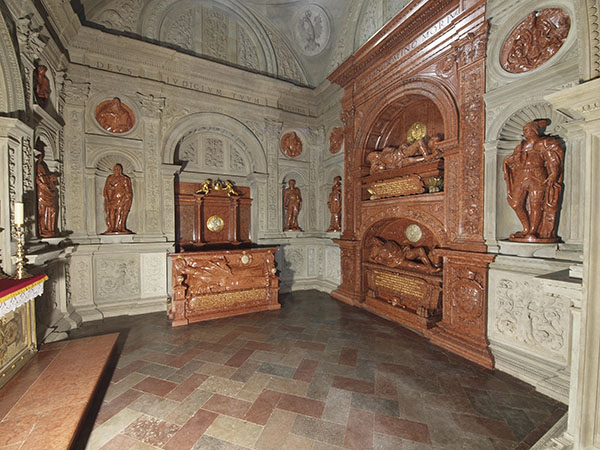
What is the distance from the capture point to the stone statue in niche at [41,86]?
365 centimetres

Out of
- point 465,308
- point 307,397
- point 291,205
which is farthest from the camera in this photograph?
point 291,205

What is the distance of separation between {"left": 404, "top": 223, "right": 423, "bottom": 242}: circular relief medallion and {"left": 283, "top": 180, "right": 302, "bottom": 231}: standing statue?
2.70 meters

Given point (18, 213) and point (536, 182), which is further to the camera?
point (536, 182)

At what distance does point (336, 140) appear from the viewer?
245 inches

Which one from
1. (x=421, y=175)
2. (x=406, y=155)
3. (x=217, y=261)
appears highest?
(x=406, y=155)

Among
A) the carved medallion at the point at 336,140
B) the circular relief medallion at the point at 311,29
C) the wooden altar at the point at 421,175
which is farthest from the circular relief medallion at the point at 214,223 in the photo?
the circular relief medallion at the point at 311,29

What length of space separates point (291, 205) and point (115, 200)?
11.9 feet

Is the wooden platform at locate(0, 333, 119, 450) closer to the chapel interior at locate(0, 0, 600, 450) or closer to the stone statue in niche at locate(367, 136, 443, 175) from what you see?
the chapel interior at locate(0, 0, 600, 450)

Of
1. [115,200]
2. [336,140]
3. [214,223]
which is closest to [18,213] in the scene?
[115,200]

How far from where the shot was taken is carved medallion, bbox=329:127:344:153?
609 centimetres

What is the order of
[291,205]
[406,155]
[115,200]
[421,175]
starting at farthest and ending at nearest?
[291,205] < [115,200] < [406,155] < [421,175]

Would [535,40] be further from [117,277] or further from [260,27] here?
[117,277]

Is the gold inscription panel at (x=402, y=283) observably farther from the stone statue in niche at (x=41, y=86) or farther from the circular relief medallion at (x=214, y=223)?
the stone statue in niche at (x=41, y=86)

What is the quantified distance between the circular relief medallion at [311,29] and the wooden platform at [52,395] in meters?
7.24
